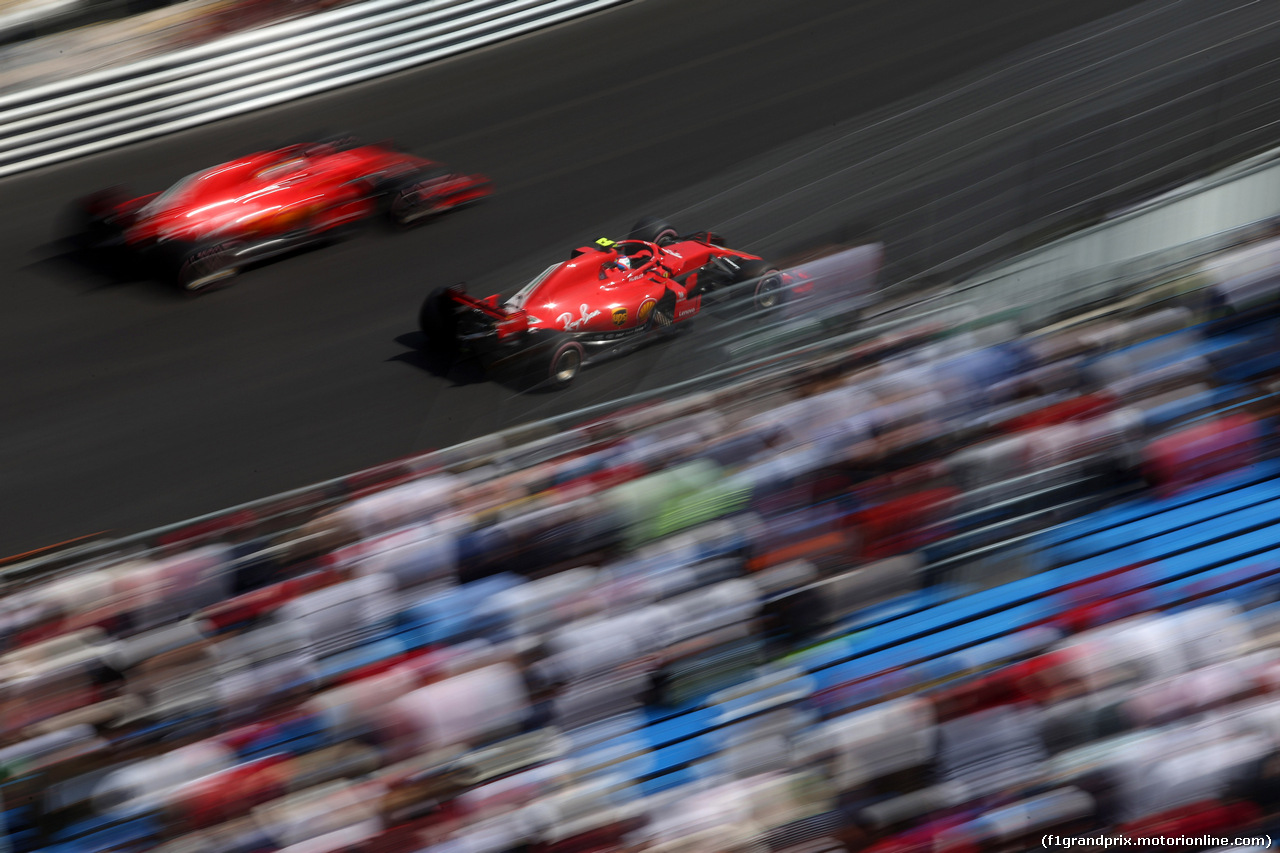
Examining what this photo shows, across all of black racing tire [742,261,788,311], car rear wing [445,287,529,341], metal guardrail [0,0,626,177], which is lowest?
black racing tire [742,261,788,311]

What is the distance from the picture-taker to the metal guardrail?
12.1 meters

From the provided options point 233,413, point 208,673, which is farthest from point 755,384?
point 233,413

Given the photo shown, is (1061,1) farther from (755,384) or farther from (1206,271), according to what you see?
(755,384)

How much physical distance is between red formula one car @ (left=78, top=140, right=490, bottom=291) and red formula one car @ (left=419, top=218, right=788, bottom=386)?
6.77 feet

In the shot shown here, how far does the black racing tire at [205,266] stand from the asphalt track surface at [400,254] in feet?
0.51

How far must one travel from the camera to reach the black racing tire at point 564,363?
8.06 meters

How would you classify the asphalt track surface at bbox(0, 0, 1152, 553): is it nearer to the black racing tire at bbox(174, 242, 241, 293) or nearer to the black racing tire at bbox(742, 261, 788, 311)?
the black racing tire at bbox(174, 242, 241, 293)

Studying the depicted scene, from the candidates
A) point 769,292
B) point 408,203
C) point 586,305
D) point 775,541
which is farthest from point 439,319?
point 775,541

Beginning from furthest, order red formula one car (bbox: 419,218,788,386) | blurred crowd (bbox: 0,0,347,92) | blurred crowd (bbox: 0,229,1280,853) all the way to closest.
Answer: blurred crowd (bbox: 0,0,347,92)
red formula one car (bbox: 419,218,788,386)
blurred crowd (bbox: 0,229,1280,853)

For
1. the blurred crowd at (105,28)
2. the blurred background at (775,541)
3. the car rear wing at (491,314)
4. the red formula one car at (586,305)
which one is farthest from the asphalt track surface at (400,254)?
the blurred crowd at (105,28)

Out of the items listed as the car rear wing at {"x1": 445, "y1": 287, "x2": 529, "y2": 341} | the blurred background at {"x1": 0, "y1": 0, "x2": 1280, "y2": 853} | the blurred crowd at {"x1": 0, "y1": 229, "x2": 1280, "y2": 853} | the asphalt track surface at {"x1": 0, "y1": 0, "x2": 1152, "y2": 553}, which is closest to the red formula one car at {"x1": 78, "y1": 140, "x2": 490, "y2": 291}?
the asphalt track surface at {"x1": 0, "y1": 0, "x2": 1152, "y2": 553}

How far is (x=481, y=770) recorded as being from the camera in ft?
13.9

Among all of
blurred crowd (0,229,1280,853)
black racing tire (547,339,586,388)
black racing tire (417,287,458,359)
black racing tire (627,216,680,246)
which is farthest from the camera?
black racing tire (627,216,680,246)

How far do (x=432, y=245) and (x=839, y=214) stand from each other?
4.29 metres
